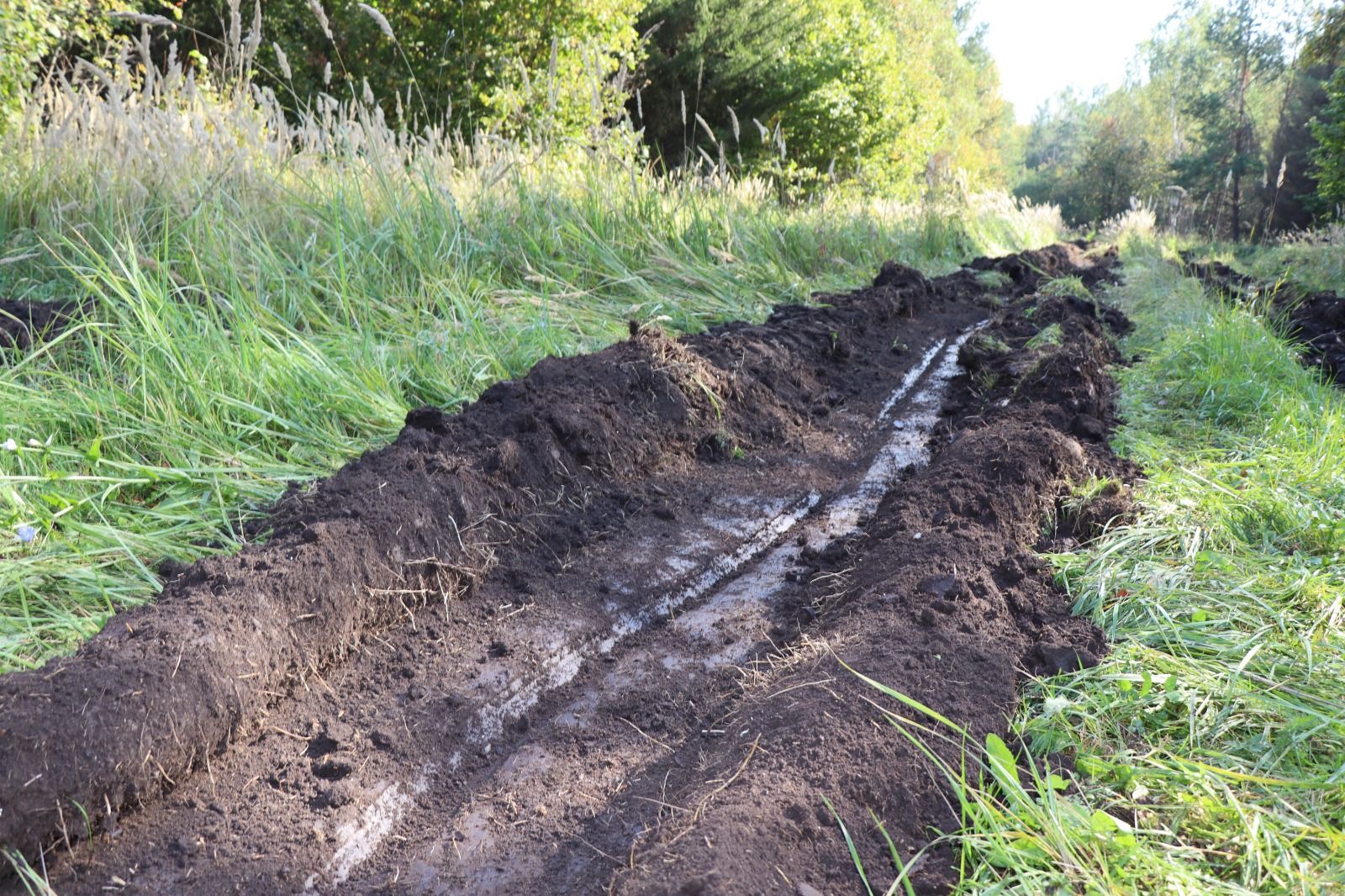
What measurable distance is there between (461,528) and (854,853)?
5.65 feet

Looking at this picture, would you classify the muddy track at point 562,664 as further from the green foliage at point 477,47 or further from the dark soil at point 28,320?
the green foliage at point 477,47

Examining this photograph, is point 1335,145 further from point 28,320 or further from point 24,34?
point 28,320

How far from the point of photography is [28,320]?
3.78 metres

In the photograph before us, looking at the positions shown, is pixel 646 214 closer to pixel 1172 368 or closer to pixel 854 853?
pixel 1172 368

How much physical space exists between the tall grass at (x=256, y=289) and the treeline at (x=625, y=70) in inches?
24.6

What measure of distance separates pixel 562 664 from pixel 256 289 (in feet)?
8.61

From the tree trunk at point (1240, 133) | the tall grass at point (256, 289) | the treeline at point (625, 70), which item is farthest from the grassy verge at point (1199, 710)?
the tree trunk at point (1240, 133)

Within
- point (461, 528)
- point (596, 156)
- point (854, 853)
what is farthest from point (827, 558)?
point (596, 156)

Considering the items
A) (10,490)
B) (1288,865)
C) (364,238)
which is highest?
(364,238)

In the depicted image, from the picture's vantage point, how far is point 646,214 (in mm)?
6207

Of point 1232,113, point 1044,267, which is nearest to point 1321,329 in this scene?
point 1044,267

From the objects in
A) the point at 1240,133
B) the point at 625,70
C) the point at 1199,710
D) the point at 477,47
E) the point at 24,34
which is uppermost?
the point at 1240,133

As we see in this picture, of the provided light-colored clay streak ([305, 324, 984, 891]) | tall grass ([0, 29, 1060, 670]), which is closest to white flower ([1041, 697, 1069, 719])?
light-colored clay streak ([305, 324, 984, 891])

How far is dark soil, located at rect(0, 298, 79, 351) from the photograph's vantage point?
3549mm
